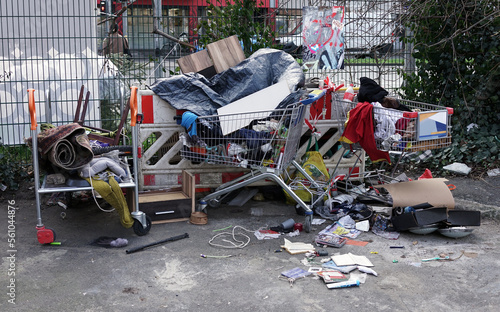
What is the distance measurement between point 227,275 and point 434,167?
14.0ft

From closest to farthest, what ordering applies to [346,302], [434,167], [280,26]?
[346,302], [434,167], [280,26]

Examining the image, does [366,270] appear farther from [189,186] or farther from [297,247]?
[189,186]

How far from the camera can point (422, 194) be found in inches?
215

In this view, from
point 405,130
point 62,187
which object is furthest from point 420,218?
point 62,187

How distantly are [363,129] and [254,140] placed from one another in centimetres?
111

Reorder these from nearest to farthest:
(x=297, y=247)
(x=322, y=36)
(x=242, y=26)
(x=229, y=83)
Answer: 1. (x=297, y=247)
2. (x=229, y=83)
3. (x=242, y=26)
4. (x=322, y=36)

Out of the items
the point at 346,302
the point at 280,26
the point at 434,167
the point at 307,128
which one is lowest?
the point at 346,302

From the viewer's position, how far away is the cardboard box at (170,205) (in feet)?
17.8

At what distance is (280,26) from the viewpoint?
26.1 ft

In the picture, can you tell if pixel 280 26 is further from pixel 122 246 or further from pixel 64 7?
pixel 122 246

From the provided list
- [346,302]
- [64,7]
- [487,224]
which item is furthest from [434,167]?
[64,7]

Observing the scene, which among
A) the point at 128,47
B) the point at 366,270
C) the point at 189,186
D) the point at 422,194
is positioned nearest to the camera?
the point at 366,270

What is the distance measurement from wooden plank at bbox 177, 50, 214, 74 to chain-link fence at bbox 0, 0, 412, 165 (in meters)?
1.12

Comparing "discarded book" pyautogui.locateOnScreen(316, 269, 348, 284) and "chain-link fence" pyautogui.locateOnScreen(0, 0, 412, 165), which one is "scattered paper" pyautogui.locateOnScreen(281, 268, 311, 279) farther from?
"chain-link fence" pyautogui.locateOnScreen(0, 0, 412, 165)
